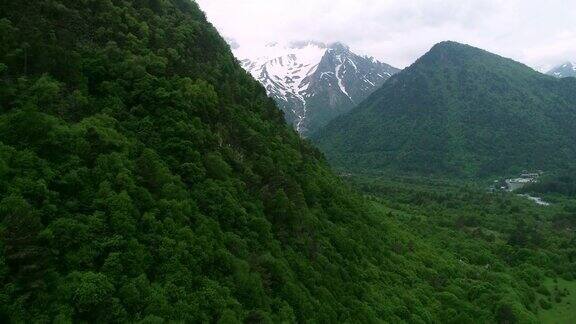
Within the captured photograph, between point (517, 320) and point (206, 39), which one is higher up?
point (206, 39)

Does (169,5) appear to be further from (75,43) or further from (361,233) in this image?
(361,233)

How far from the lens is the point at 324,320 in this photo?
48000mm

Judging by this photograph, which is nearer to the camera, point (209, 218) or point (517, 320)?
point (209, 218)

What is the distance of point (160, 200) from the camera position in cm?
4272

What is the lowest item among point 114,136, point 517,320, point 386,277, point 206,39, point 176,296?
point 517,320

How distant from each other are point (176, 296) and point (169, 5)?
5344cm

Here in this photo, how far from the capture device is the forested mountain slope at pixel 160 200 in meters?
33.9

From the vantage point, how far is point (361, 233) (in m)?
72.9

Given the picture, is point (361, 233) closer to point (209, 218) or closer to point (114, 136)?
point (209, 218)

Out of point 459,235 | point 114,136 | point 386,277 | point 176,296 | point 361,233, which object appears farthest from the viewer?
point 459,235

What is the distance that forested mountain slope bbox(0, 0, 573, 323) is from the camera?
33938mm

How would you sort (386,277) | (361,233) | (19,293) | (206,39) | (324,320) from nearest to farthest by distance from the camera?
(19,293)
(324,320)
(386,277)
(361,233)
(206,39)

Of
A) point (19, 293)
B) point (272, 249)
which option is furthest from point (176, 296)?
point (272, 249)

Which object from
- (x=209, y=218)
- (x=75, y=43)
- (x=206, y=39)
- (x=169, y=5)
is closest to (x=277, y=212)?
(x=209, y=218)
